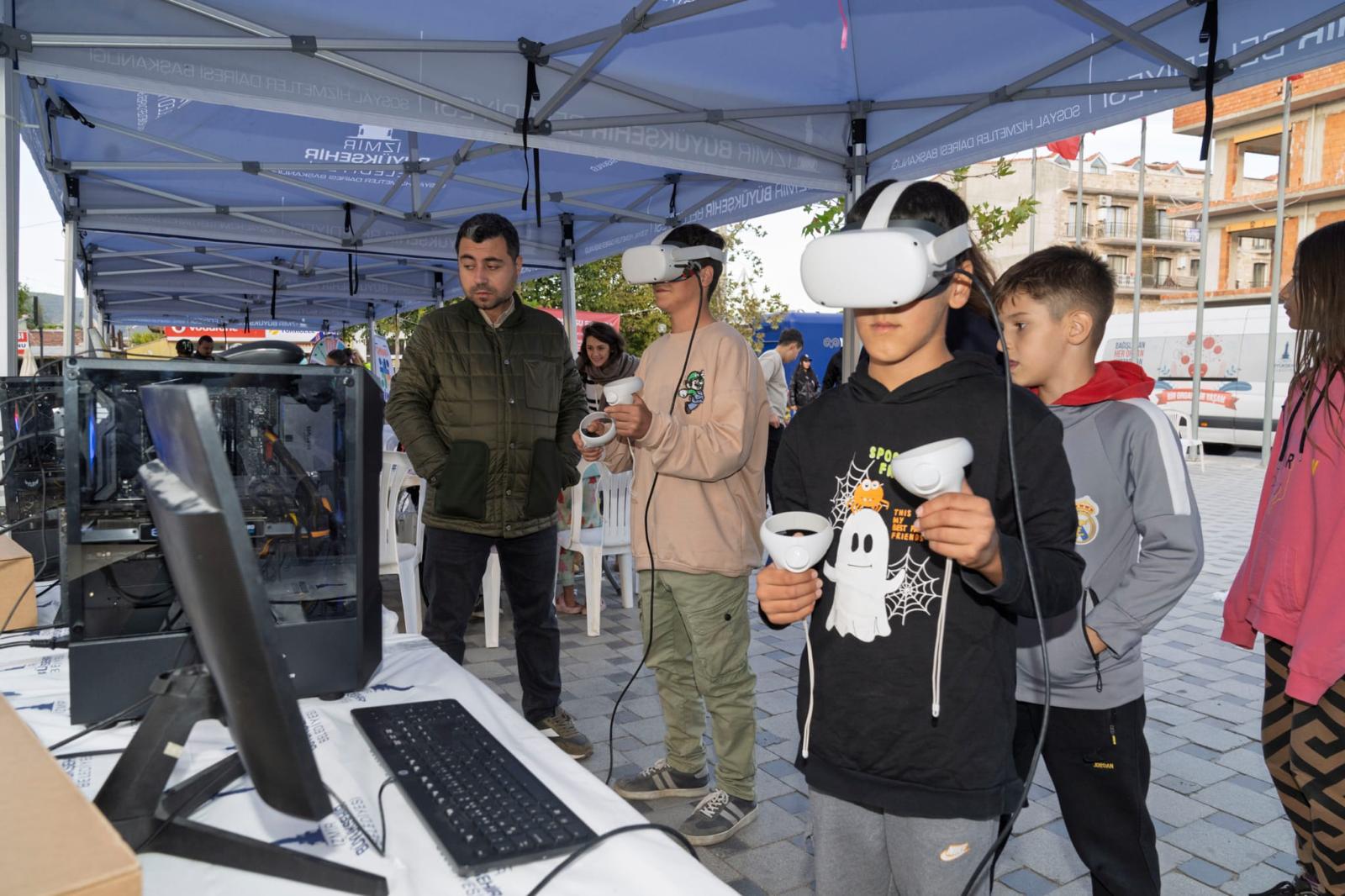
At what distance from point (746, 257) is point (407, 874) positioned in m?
17.1

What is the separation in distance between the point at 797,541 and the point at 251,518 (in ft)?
3.06

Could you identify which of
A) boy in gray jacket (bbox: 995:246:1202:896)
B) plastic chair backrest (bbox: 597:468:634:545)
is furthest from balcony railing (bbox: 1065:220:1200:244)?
boy in gray jacket (bbox: 995:246:1202:896)

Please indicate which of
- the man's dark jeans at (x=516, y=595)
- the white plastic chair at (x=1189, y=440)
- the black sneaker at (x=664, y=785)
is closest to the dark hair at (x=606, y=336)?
the man's dark jeans at (x=516, y=595)

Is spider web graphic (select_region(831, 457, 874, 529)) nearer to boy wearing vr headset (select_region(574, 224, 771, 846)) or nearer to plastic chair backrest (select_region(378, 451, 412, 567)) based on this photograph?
boy wearing vr headset (select_region(574, 224, 771, 846))

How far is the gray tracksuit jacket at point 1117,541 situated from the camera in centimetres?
174

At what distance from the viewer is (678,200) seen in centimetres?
643

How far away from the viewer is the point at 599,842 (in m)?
1.06

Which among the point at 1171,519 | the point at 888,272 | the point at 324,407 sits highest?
the point at 888,272

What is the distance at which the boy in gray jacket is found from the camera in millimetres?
1737

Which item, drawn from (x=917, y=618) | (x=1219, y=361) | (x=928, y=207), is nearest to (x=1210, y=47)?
(x=928, y=207)

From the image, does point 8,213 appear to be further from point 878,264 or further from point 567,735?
point 878,264

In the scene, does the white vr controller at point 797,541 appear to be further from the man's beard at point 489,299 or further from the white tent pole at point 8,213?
the white tent pole at point 8,213

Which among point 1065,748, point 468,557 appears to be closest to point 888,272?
point 1065,748

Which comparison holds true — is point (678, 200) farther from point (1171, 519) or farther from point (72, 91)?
point (1171, 519)
